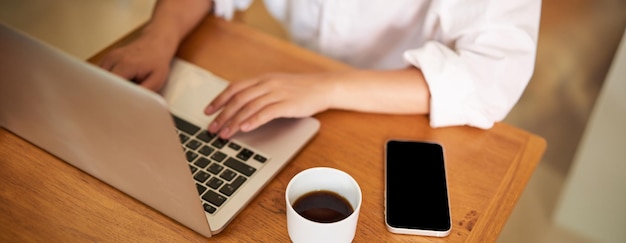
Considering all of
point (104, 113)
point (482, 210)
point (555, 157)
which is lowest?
point (555, 157)

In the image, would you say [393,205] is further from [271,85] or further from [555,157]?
[555,157]

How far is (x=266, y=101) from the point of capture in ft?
2.60

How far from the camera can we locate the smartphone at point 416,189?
671mm

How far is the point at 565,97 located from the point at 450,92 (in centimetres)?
85

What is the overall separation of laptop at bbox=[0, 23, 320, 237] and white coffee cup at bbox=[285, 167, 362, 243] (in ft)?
0.24

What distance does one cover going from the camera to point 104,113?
0.55 meters

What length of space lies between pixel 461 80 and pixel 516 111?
0.85 metres

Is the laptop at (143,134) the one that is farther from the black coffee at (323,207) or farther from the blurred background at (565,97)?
the blurred background at (565,97)

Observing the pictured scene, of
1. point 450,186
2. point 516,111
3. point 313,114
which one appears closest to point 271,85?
point 313,114

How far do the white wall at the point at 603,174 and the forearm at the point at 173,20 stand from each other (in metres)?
0.79

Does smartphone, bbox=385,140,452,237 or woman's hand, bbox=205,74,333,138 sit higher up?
woman's hand, bbox=205,74,333,138

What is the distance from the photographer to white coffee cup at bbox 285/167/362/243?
60 cm

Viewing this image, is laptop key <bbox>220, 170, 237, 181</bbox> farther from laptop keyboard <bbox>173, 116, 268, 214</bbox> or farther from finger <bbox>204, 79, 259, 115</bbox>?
finger <bbox>204, 79, 259, 115</bbox>

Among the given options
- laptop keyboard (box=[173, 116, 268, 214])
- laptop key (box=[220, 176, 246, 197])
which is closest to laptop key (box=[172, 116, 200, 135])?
laptop keyboard (box=[173, 116, 268, 214])
